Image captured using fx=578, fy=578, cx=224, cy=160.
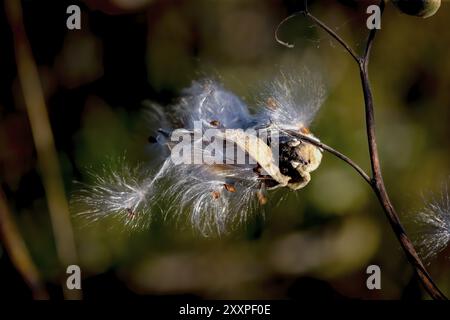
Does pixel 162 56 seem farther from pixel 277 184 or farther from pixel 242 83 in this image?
pixel 277 184

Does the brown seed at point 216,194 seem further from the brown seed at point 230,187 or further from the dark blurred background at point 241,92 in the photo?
the dark blurred background at point 241,92

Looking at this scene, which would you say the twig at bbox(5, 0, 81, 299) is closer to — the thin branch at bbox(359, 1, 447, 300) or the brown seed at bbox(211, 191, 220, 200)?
the brown seed at bbox(211, 191, 220, 200)

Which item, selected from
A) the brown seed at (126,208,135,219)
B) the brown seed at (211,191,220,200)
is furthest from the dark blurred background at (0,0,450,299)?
the brown seed at (211,191,220,200)

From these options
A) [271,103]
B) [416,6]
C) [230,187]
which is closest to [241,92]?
[271,103]

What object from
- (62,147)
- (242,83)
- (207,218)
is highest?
(242,83)

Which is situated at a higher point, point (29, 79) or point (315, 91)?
point (29, 79)
